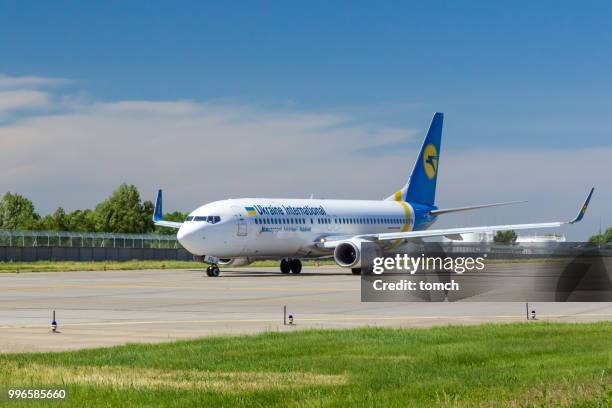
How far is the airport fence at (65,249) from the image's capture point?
76.8 meters

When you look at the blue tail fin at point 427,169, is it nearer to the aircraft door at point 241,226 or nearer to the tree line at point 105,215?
the aircraft door at point 241,226

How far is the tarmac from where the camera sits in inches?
789

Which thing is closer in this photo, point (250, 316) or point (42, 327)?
point (42, 327)

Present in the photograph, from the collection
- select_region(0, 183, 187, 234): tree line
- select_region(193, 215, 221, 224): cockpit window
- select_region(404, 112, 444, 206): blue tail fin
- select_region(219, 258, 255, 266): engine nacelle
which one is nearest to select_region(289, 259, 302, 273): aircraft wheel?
select_region(219, 258, 255, 266): engine nacelle

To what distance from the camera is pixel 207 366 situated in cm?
1458

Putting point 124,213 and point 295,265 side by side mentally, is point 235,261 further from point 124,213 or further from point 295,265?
point 124,213

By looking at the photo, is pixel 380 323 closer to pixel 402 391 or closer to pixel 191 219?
pixel 402 391

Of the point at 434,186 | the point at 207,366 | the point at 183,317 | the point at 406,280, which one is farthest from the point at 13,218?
the point at 207,366

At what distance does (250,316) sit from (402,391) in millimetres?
13324

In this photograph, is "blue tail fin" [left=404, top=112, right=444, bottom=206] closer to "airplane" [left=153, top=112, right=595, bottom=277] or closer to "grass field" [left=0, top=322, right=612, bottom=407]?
"airplane" [left=153, top=112, right=595, bottom=277]

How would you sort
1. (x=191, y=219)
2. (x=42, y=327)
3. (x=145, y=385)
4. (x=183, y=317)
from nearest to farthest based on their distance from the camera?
(x=145, y=385), (x=42, y=327), (x=183, y=317), (x=191, y=219)

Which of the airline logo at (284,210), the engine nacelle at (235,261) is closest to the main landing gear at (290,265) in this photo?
the engine nacelle at (235,261)

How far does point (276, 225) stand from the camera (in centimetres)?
5544

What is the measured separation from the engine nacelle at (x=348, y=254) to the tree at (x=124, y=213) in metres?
104
